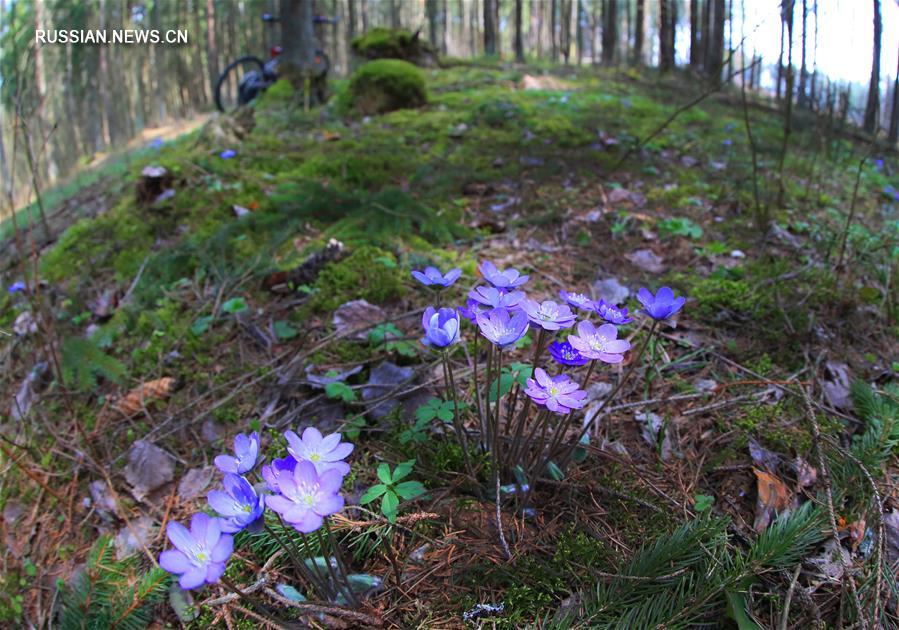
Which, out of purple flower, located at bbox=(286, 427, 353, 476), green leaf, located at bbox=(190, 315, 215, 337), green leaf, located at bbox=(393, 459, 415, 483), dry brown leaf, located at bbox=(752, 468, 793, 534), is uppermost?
purple flower, located at bbox=(286, 427, 353, 476)

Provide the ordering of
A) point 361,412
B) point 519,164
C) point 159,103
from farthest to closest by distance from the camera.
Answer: point 159,103, point 519,164, point 361,412

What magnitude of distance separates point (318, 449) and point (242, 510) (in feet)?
0.62

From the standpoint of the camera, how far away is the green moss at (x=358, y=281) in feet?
8.61

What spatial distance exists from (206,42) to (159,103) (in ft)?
12.2

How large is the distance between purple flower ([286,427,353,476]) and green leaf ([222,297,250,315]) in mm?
1737

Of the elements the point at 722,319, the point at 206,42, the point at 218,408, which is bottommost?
the point at 218,408

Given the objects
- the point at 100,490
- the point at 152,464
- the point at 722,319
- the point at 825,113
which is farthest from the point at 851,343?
the point at 825,113

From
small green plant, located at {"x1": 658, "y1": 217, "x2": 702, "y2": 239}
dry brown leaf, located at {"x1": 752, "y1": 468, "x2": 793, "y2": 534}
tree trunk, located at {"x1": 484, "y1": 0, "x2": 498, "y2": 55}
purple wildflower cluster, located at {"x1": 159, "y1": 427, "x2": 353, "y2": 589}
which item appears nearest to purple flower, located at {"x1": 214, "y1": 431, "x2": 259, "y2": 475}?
purple wildflower cluster, located at {"x1": 159, "y1": 427, "x2": 353, "y2": 589}

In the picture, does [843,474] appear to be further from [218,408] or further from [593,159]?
[593,159]

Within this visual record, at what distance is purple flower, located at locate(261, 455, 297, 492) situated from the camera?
993mm

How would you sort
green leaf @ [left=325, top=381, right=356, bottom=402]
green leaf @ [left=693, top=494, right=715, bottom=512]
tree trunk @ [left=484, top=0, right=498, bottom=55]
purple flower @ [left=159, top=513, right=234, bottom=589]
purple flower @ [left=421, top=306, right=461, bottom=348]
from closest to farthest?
purple flower @ [left=159, top=513, right=234, bottom=589] → purple flower @ [left=421, top=306, right=461, bottom=348] → green leaf @ [left=693, top=494, right=715, bottom=512] → green leaf @ [left=325, top=381, right=356, bottom=402] → tree trunk @ [left=484, top=0, right=498, bottom=55]

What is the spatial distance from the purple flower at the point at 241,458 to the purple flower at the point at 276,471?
6 cm

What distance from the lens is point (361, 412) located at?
6.33ft

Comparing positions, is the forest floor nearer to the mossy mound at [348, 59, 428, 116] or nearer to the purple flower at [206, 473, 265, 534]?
the purple flower at [206, 473, 265, 534]
